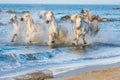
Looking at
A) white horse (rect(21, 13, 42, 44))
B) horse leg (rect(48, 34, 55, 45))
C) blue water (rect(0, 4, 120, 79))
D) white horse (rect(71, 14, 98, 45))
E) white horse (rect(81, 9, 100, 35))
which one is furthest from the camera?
white horse (rect(81, 9, 100, 35))

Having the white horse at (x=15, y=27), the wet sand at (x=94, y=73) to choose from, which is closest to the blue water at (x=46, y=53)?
the white horse at (x=15, y=27)

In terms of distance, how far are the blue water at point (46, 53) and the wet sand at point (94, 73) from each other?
1.04 ft

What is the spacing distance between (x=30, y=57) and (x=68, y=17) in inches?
52.3

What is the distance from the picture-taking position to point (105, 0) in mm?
7500

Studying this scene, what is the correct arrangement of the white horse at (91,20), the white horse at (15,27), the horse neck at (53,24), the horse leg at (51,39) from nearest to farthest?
the white horse at (15,27)
the horse leg at (51,39)
the horse neck at (53,24)
the white horse at (91,20)

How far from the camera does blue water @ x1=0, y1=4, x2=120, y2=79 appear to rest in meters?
5.58

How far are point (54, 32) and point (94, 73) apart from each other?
72.7 inches

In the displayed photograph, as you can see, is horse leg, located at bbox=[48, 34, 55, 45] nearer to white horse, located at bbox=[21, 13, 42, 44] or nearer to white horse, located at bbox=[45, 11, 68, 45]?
white horse, located at bbox=[45, 11, 68, 45]

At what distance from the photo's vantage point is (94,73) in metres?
4.94

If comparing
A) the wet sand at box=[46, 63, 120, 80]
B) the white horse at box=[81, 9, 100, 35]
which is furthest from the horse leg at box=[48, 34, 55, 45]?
the wet sand at box=[46, 63, 120, 80]

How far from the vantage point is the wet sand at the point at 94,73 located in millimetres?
4605

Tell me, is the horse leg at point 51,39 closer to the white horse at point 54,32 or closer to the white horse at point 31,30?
the white horse at point 54,32

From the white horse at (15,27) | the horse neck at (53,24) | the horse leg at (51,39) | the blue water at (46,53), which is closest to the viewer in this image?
the blue water at (46,53)

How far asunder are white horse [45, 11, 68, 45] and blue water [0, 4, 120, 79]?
0.10 m
